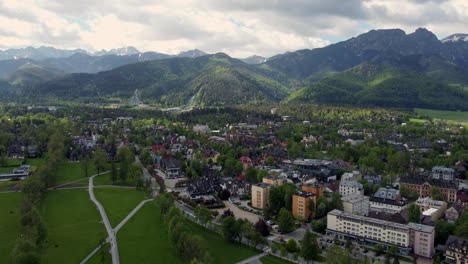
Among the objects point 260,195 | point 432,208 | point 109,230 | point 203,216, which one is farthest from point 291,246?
point 432,208

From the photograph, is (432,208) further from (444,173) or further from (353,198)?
(444,173)

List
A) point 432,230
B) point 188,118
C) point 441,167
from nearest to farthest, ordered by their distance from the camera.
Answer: point 432,230
point 441,167
point 188,118

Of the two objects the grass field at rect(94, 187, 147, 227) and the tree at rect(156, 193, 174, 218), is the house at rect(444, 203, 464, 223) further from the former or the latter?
the grass field at rect(94, 187, 147, 227)

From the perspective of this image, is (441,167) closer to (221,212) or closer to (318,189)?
(318,189)

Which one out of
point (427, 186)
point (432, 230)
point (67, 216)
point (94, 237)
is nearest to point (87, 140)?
point (67, 216)

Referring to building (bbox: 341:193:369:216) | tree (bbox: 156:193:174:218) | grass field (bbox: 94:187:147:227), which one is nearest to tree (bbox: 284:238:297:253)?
building (bbox: 341:193:369:216)

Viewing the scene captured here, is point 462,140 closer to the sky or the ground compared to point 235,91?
closer to the ground
